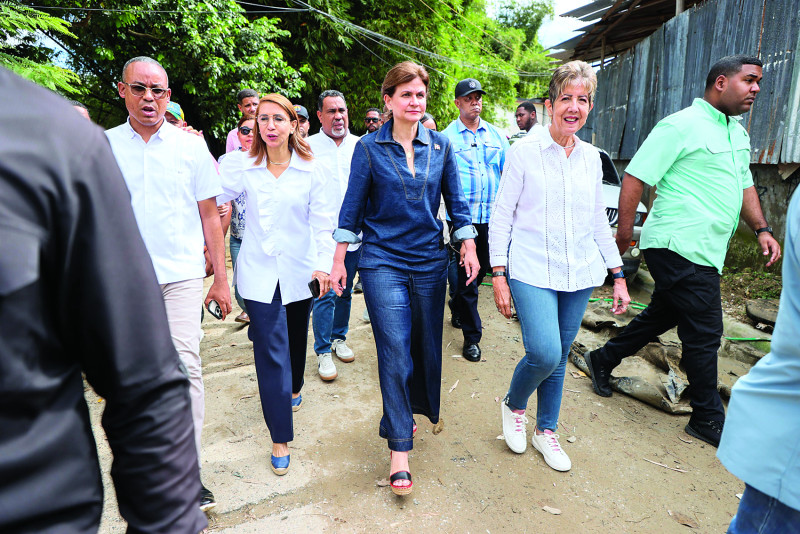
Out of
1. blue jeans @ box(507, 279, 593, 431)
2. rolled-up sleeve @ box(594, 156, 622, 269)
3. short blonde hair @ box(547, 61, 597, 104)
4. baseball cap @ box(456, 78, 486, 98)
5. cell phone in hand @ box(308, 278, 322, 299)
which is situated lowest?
blue jeans @ box(507, 279, 593, 431)

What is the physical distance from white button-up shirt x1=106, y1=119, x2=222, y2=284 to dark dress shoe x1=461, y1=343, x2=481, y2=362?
106 inches

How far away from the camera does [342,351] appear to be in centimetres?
493

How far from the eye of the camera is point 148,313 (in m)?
1.00

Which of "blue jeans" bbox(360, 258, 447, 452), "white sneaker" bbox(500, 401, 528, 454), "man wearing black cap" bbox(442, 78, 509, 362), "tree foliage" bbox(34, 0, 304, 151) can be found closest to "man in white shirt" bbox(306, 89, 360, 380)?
"man wearing black cap" bbox(442, 78, 509, 362)

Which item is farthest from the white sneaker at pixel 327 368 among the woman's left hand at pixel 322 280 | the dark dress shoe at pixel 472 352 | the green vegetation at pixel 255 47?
the green vegetation at pixel 255 47

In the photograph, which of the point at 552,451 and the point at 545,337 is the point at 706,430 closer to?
the point at 552,451

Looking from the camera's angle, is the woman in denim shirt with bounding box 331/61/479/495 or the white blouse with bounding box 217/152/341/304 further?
the white blouse with bounding box 217/152/341/304

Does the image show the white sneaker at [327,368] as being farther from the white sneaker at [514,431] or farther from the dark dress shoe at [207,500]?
the dark dress shoe at [207,500]

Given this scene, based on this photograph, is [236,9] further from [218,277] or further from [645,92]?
[218,277]

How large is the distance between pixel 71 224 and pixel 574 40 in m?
17.2

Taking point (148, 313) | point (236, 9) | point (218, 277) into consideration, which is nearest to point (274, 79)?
point (236, 9)

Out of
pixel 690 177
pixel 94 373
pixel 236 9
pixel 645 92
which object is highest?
pixel 236 9

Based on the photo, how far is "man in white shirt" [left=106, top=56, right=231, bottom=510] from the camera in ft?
9.51

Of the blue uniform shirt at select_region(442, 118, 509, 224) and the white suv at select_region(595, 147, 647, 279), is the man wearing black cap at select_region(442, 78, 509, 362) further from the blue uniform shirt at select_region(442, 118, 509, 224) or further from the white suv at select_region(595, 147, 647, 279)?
the white suv at select_region(595, 147, 647, 279)
